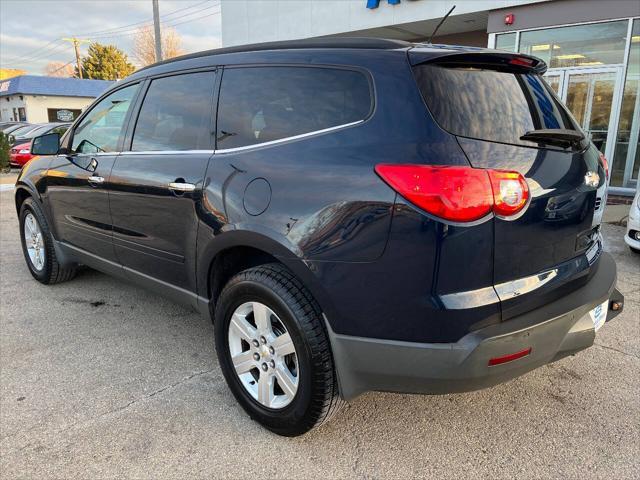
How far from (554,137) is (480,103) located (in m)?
0.41

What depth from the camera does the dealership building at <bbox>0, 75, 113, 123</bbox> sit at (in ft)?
120

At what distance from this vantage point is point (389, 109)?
209cm

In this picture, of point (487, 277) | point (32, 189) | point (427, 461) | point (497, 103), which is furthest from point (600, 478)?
point (32, 189)

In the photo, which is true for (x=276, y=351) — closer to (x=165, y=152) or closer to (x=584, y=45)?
(x=165, y=152)

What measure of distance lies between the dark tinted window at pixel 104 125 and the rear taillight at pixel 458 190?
2.42m

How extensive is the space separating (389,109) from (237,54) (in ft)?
3.90

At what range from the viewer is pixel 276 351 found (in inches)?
95.5

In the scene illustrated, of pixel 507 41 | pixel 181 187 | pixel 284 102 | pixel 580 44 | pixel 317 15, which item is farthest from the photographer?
pixel 317 15

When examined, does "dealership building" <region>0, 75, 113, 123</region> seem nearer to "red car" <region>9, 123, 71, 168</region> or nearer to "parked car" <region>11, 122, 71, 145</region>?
"parked car" <region>11, 122, 71, 145</region>

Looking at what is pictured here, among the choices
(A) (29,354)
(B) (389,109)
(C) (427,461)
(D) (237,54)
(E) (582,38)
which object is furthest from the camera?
(E) (582,38)

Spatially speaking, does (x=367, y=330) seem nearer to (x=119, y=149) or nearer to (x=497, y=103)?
(x=497, y=103)

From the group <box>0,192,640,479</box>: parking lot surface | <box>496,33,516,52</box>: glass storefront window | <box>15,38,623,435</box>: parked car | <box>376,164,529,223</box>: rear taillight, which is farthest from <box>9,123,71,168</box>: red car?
<box>376,164,529,223</box>: rear taillight

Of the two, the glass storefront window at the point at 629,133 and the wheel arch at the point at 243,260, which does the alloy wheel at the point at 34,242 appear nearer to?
the wheel arch at the point at 243,260

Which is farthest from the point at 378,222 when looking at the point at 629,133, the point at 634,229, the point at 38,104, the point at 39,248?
the point at 38,104
